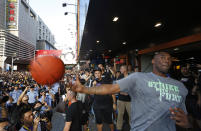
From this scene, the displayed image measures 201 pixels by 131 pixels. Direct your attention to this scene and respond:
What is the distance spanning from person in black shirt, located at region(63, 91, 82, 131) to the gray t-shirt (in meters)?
1.62

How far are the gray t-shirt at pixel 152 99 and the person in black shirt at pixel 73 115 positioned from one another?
63.6 inches

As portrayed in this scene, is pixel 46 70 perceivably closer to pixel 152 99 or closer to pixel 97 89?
pixel 97 89

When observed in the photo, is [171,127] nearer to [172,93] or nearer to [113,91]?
[172,93]

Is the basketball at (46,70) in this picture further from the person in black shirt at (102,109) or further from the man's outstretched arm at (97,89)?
the person in black shirt at (102,109)

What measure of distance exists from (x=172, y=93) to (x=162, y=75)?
276 mm

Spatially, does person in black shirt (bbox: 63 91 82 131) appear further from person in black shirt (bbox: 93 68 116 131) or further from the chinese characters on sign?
the chinese characters on sign

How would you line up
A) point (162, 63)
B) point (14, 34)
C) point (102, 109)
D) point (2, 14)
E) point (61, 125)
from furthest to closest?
1. point (14, 34)
2. point (2, 14)
3. point (61, 125)
4. point (102, 109)
5. point (162, 63)

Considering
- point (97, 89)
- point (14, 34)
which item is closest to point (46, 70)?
point (97, 89)

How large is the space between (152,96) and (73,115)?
6.36 ft

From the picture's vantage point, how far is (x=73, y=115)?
2889 mm

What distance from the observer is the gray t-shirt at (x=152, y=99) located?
61.2 inches

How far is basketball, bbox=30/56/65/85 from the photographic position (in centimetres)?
165

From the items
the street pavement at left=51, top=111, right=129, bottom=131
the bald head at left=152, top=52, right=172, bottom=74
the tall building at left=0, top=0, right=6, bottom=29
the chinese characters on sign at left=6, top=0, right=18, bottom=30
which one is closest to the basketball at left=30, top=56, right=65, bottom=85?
the bald head at left=152, top=52, right=172, bottom=74

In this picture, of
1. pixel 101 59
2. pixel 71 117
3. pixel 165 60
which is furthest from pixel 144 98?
pixel 101 59
